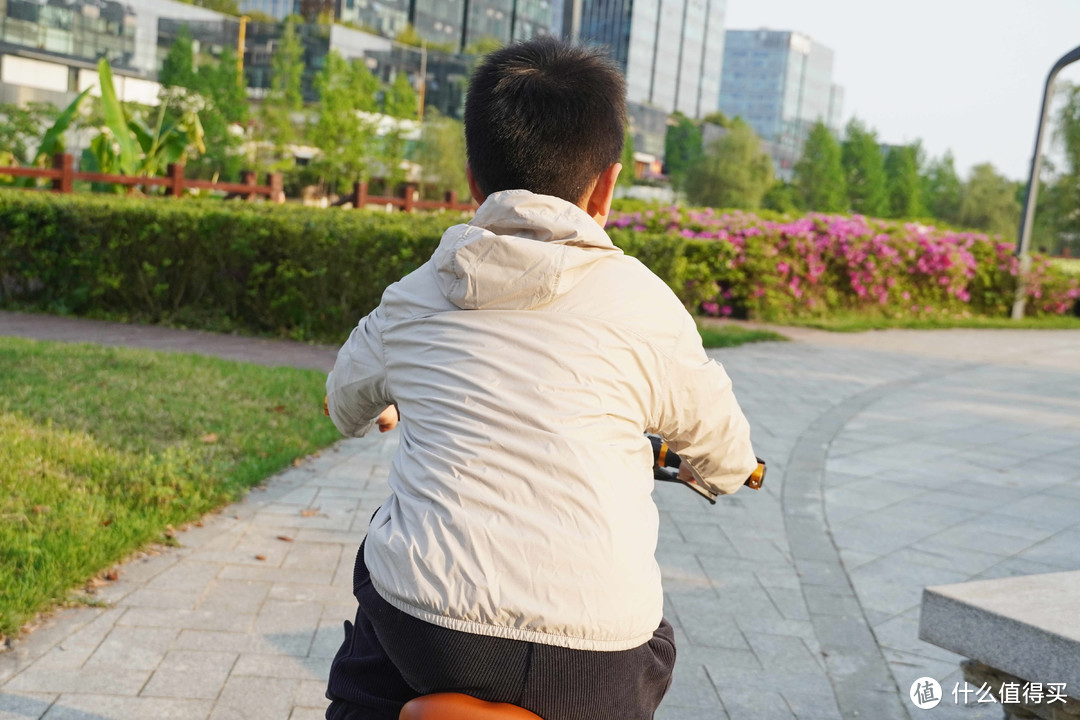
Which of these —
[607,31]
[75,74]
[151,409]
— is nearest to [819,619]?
[151,409]

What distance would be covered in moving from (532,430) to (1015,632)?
1.92m

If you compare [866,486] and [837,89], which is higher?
[837,89]

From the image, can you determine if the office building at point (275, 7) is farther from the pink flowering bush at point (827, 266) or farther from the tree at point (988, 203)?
the pink flowering bush at point (827, 266)

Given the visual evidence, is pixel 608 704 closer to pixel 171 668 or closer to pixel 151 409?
pixel 171 668

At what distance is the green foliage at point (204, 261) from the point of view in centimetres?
953

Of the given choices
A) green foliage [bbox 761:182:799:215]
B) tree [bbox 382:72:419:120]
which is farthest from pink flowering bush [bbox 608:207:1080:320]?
green foliage [bbox 761:182:799:215]

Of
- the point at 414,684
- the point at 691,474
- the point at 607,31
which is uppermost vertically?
the point at 607,31

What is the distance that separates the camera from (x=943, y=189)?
7162 cm

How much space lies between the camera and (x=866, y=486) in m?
6.07

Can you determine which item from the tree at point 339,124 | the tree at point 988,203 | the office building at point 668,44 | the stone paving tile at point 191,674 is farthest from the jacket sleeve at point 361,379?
the office building at point 668,44

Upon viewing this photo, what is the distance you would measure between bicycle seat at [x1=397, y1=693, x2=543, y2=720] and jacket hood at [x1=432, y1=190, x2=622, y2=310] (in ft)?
1.94

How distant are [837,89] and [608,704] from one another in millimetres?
183708

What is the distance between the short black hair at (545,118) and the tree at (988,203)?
61.8m

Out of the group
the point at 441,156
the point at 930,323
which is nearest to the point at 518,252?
the point at 930,323
